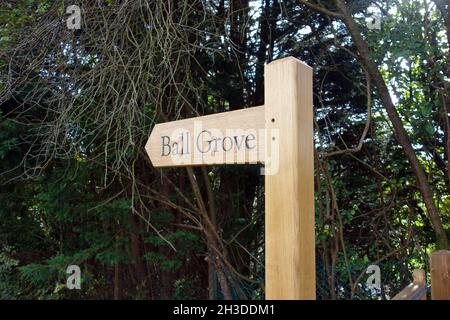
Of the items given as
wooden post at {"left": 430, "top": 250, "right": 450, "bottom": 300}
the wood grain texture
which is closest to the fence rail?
wooden post at {"left": 430, "top": 250, "right": 450, "bottom": 300}

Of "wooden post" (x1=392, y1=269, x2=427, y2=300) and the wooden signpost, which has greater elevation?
the wooden signpost

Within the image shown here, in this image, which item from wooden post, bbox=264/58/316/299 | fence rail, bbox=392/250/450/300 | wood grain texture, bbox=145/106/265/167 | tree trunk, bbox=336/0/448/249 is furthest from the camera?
tree trunk, bbox=336/0/448/249

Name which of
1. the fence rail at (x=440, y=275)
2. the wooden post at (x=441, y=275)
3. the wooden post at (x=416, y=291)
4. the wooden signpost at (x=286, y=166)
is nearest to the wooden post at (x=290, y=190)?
the wooden signpost at (x=286, y=166)

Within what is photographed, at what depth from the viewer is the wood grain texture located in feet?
5.36

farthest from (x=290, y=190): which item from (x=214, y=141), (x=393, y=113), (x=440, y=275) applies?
(x=393, y=113)

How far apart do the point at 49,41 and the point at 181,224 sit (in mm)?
1740

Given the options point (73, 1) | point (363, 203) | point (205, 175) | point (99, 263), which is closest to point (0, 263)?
point (99, 263)

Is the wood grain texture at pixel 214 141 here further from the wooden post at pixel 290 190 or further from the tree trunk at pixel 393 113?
the tree trunk at pixel 393 113

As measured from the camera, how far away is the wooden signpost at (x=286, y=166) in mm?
1505

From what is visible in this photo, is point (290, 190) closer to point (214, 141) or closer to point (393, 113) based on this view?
point (214, 141)

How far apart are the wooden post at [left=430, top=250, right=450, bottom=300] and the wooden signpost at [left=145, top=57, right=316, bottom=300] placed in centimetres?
96

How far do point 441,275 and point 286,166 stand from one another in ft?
3.84

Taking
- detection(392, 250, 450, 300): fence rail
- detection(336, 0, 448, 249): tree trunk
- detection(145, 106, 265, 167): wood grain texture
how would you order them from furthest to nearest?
detection(336, 0, 448, 249): tree trunk < detection(392, 250, 450, 300): fence rail < detection(145, 106, 265, 167): wood grain texture

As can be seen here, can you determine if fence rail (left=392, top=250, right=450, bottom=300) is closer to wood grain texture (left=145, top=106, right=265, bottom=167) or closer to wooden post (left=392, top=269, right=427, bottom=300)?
wooden post (left=392, top=269, right=427, bottom=300)
